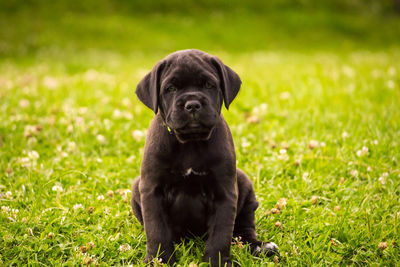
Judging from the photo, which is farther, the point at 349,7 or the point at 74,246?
the point at 349,7

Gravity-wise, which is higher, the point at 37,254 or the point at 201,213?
the point at 201,213

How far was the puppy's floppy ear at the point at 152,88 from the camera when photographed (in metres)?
3.08

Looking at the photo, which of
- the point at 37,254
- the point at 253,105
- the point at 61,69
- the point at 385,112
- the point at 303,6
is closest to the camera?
the point at 37,254

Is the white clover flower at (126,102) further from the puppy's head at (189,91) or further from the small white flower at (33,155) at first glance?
the puppy's head at (189,91)

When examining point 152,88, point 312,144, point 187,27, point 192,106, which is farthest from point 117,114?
point 187,27

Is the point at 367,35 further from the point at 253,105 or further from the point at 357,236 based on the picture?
the point at 357,236

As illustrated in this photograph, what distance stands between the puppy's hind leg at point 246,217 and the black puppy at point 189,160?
0.09m

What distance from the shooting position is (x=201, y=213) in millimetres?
3168

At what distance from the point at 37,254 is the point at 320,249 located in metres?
2.19

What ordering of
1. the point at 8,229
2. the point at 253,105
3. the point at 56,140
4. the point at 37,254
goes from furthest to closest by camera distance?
the point at 253,105 < the point at 56,140 < the point at 8,229 < the point at 37,254

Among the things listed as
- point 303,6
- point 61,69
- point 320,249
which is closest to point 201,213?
point 320,249

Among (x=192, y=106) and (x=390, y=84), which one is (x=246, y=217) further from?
(x=390, y=84)

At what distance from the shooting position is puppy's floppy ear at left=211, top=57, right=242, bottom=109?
315 cm

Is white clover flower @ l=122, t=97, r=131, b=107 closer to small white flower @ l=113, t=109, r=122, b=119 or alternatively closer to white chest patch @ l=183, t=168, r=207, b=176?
small white flower @ l=113, t=109, r=122, b=119
